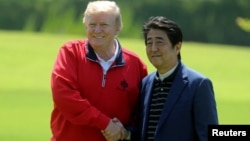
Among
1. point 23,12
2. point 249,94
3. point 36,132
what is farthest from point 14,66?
point 23,12

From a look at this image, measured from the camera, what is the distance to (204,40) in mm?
29875

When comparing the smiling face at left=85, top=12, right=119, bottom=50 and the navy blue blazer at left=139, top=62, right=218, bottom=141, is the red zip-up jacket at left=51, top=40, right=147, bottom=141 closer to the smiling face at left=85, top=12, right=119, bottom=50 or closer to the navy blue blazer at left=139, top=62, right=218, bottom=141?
the smiling face at left=85, top=12, right=119, bottom=50

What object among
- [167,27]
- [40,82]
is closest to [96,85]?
[167,27]

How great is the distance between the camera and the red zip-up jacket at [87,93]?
3666 mm

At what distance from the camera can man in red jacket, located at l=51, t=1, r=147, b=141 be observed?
3.67 m

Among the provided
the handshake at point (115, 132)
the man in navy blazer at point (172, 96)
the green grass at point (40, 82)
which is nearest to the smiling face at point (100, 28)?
the man in navy blazer at point (172, 96)

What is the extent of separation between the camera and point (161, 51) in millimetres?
3527

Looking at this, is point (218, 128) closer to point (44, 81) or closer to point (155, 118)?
point (155, 118)

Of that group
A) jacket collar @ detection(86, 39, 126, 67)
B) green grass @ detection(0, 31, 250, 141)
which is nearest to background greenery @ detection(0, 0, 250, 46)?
green grass @ detection(0, 31, 250, 141)

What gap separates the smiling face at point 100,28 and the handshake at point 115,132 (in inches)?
14.7

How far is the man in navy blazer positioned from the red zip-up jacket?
0.18m

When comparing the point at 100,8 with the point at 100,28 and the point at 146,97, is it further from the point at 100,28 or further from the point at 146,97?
the point at 146,97

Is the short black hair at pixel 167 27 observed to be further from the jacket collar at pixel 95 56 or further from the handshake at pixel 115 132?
the handshake at pixel 115 132

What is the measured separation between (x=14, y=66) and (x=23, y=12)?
42.4 feet
